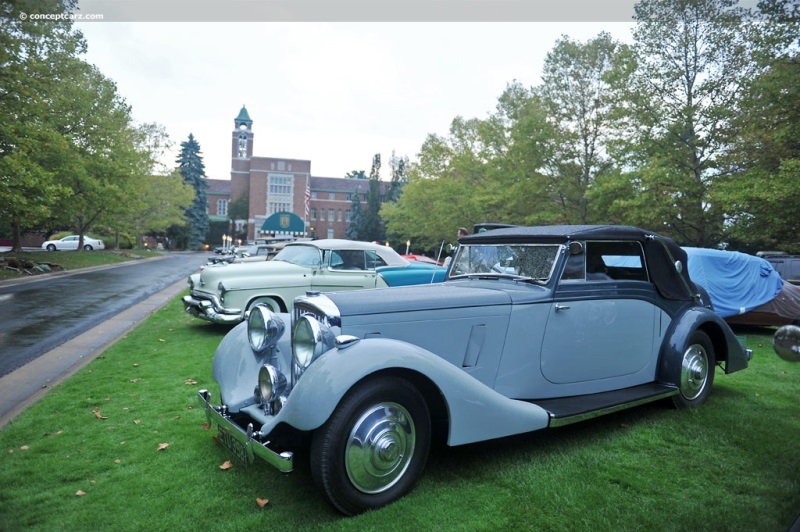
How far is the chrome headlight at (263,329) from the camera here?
3.70m

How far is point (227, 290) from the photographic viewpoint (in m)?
8.27

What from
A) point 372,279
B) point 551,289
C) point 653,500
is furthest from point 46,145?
point 653,500

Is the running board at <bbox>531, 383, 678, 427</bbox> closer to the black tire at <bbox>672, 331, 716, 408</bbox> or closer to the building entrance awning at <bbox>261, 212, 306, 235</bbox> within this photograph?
the black tire at <bbox>672, 331, 716, 408</bbox>

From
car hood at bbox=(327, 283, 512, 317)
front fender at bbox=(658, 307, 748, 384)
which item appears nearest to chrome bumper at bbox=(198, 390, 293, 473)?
car hood at bbox=(327, 283, 512, 317)

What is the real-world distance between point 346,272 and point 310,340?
19.7 ft

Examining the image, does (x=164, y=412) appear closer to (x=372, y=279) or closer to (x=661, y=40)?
(x=372, y=279)

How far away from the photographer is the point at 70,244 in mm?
38938

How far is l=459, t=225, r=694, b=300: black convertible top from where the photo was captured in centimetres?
420

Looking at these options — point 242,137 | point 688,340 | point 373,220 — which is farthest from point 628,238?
point 242,137

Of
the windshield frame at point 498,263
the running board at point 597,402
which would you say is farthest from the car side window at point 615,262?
the running board at point 597,402

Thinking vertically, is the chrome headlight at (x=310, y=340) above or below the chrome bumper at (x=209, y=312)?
above

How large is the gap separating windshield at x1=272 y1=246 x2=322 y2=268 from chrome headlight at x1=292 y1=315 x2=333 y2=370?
19.3 ft

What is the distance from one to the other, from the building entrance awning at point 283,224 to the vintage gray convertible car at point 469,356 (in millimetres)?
52744

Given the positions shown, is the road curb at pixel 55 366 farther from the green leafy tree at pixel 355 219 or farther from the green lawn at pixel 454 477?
the green leafy tree at pixel 355 219
